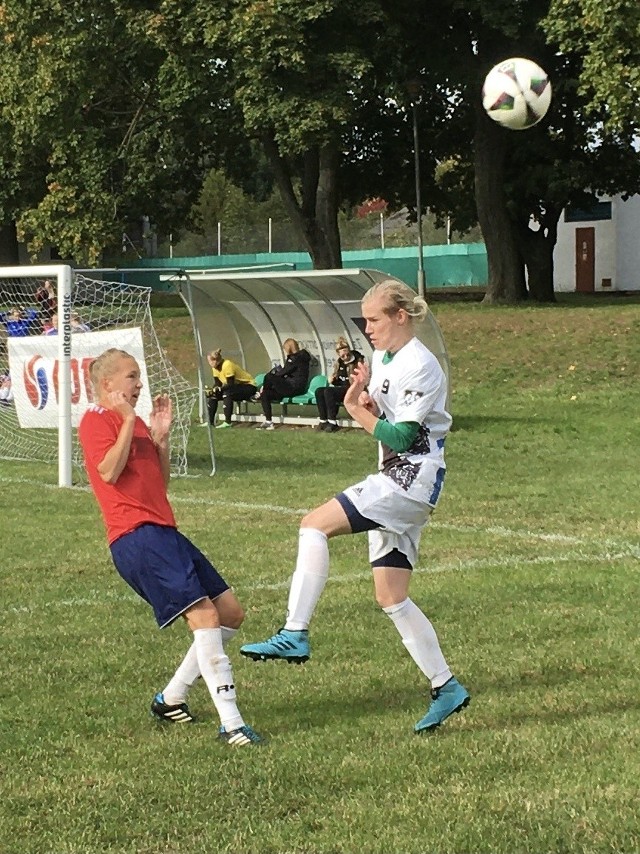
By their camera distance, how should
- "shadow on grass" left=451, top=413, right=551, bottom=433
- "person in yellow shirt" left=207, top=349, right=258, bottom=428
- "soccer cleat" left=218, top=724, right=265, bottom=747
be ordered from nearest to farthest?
"soccer cleat" left=218, top=724, right=265, bottom=747, "shadow on grass" left=451, top=413, right=551, bottom=433, "person in yellow shirt" left=207, top=349, right=258, bottom=428

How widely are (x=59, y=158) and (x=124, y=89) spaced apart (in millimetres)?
2583

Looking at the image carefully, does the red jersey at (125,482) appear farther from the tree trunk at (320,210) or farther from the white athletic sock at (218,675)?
the tree trunk at (320,210)

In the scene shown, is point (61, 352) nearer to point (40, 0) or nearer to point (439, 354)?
point (439, 354)

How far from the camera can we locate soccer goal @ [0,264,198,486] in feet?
49.2

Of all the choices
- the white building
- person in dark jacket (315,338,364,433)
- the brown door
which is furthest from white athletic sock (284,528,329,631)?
the brown door

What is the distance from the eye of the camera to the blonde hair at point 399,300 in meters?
5.89

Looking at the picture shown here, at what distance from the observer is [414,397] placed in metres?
5.80

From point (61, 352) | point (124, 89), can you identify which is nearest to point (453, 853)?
point (61, 352)

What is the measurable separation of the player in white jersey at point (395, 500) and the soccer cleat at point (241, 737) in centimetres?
31

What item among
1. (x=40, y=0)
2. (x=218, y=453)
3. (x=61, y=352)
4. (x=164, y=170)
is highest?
(x=40, y=0)

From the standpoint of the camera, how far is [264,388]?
2147 centimetres

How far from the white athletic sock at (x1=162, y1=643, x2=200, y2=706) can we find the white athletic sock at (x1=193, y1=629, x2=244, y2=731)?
18 centimetres

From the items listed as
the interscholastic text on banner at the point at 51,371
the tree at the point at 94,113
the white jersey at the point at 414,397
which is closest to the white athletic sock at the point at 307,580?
the white jersey at the point at 414,397

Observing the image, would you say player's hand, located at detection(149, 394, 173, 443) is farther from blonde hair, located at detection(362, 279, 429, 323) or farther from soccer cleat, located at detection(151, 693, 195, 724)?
soccer cleat, located at detection(151, 693, 195, 724)
